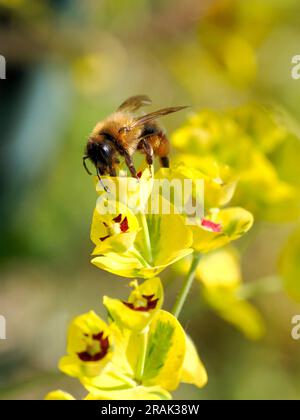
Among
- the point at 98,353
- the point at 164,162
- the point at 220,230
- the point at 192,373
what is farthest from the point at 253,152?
the point at 98,353

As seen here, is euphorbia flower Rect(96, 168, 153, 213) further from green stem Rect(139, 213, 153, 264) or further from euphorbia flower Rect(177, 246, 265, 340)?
euphorbia flower Rect(177, 246, 265, 340)

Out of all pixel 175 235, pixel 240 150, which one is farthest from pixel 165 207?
pixel 240 150

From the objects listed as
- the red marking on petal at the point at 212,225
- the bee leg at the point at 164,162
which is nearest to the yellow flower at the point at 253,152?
the bee leg at the point at 164,162

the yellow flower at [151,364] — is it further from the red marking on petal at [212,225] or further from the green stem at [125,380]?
the red marking on petal at [212,225]

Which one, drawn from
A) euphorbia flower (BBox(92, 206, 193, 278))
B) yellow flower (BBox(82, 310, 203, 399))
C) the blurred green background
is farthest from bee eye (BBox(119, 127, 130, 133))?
the blurred green background

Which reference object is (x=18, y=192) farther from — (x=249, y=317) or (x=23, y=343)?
(x=249, y=317)
